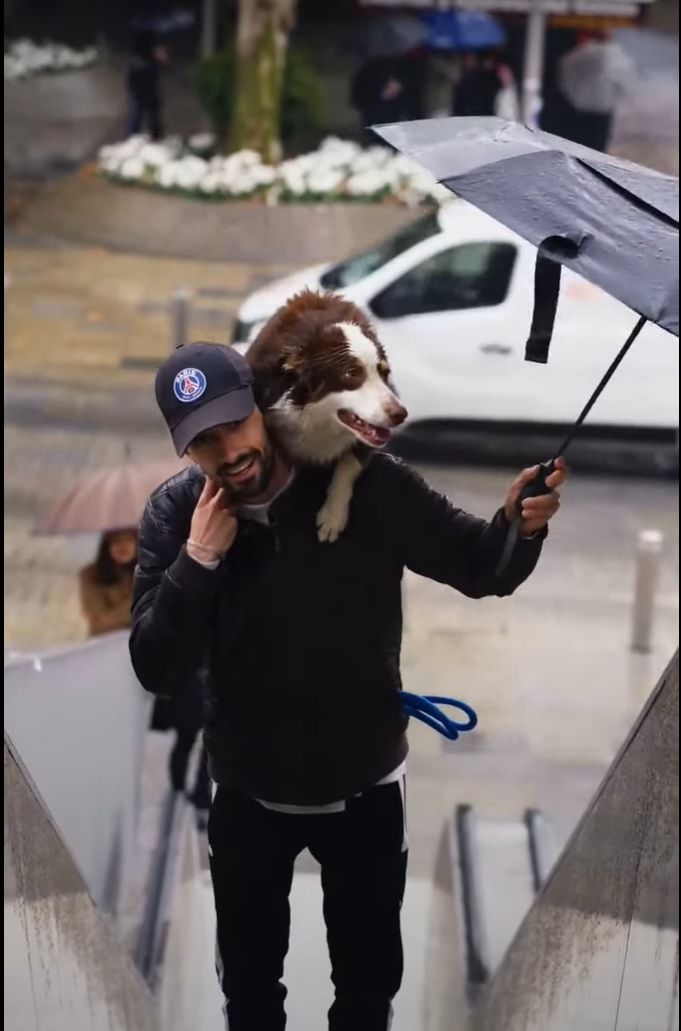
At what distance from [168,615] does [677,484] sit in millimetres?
7537

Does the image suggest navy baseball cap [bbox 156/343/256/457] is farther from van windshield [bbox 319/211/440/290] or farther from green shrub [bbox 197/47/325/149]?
green shrub [bbox 197/47/325/149]

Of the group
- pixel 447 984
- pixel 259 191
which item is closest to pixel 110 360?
pixel 259 191

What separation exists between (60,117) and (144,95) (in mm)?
3712

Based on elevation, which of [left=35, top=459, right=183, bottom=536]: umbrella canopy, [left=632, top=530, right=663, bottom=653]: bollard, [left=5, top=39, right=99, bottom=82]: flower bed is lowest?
[left=5, top=39, right=99, bottom=82]: flower bed

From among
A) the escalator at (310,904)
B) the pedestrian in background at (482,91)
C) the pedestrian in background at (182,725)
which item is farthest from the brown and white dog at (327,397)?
the pedestrian in background at (482,91)

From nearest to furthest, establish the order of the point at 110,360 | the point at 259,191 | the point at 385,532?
the point at 385,532 < the point at 110,360 < the point at 259,191

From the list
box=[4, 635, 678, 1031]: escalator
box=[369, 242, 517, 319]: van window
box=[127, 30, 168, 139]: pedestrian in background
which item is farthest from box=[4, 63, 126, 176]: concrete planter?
box=[4, 635, 678, 1031]: escalator

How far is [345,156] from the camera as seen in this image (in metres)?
15.9

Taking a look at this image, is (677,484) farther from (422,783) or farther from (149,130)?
(149,130)

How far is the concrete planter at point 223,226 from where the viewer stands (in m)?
14.8

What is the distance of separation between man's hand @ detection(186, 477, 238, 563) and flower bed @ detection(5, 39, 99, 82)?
2103 cm

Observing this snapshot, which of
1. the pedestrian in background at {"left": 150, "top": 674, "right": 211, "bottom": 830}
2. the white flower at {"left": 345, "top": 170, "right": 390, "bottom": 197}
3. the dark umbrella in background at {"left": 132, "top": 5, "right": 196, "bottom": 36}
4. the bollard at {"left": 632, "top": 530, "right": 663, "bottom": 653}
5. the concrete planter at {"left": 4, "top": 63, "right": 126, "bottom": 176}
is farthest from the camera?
the dark umbrella in background at {"left": 132, "top": 5, "right": 196, "bottom": 36}

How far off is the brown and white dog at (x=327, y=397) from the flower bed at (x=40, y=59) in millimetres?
20877

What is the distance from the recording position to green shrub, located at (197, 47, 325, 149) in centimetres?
1709
